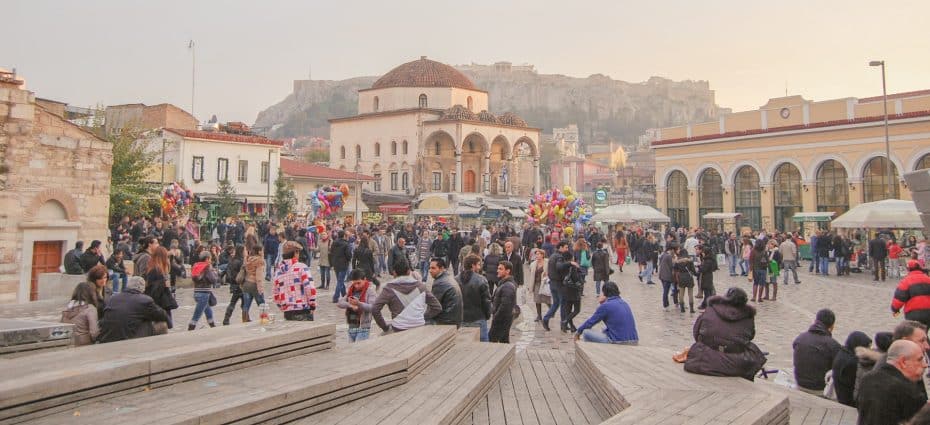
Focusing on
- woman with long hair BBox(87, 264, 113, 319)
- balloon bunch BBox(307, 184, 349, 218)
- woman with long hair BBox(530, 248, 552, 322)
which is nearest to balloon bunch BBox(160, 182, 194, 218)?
balloon bunch BBox(307, 184, 349, 218)

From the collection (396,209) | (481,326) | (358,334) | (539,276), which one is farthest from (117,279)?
(396,209)

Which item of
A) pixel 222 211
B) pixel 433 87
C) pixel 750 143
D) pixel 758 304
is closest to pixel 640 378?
pixel 758 304

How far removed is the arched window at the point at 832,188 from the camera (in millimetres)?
38219

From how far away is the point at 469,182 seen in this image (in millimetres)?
61625

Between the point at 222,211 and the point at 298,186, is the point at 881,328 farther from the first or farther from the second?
the point at 298,186

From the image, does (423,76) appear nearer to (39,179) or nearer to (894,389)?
(39,179)

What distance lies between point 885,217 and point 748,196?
21693mm

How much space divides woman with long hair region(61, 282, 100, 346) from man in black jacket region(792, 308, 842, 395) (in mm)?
6811

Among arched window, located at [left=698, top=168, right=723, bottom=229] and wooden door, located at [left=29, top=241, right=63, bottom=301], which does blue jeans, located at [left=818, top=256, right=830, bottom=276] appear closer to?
arched window, located at [left=698, top=168, right=723, bottom=229]

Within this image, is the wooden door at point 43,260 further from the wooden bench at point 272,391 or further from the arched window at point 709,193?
the arched window at point 709,193

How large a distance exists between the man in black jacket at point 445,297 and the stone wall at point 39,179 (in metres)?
11.9

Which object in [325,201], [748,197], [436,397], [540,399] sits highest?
[748,197]

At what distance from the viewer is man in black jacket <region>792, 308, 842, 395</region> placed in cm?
646

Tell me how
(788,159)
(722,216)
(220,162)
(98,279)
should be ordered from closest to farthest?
(98,279), (722,216), (788,159), (220,162)
